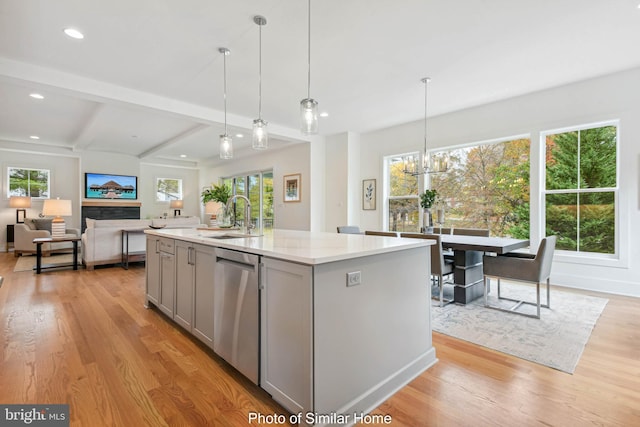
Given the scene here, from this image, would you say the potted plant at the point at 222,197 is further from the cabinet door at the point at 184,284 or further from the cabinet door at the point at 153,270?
the cabinet door at the point at 184,284

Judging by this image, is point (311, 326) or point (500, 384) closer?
point (311, 326)

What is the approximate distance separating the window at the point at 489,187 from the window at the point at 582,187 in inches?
12.4

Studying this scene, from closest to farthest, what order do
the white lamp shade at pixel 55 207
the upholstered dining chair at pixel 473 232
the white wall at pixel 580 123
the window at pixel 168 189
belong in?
the white wall at pixel 580 123
the upholstered dining chair at pixel 473 232
the white lamp shade at pixel 55 207
the window at pixel 168 189

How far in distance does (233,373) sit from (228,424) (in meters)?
0.49

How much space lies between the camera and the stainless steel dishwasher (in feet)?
5.82

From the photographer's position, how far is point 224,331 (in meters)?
2.05

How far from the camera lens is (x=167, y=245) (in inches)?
113

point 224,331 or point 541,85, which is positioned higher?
point 541,85

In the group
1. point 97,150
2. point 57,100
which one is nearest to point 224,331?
point 57,100

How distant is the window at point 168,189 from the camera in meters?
10.2

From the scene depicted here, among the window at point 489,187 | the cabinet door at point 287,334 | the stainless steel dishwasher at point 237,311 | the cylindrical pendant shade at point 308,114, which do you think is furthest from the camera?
the window at point 489,187

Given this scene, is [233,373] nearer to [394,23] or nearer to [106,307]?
[106,307]

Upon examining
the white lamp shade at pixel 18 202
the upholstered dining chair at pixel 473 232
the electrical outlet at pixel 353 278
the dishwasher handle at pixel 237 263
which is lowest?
the electrical outlet at pixel 353 278

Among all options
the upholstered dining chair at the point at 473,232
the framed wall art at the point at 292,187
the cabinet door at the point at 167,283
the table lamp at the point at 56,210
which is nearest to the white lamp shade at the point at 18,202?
the table lamp at the point at 56,210
